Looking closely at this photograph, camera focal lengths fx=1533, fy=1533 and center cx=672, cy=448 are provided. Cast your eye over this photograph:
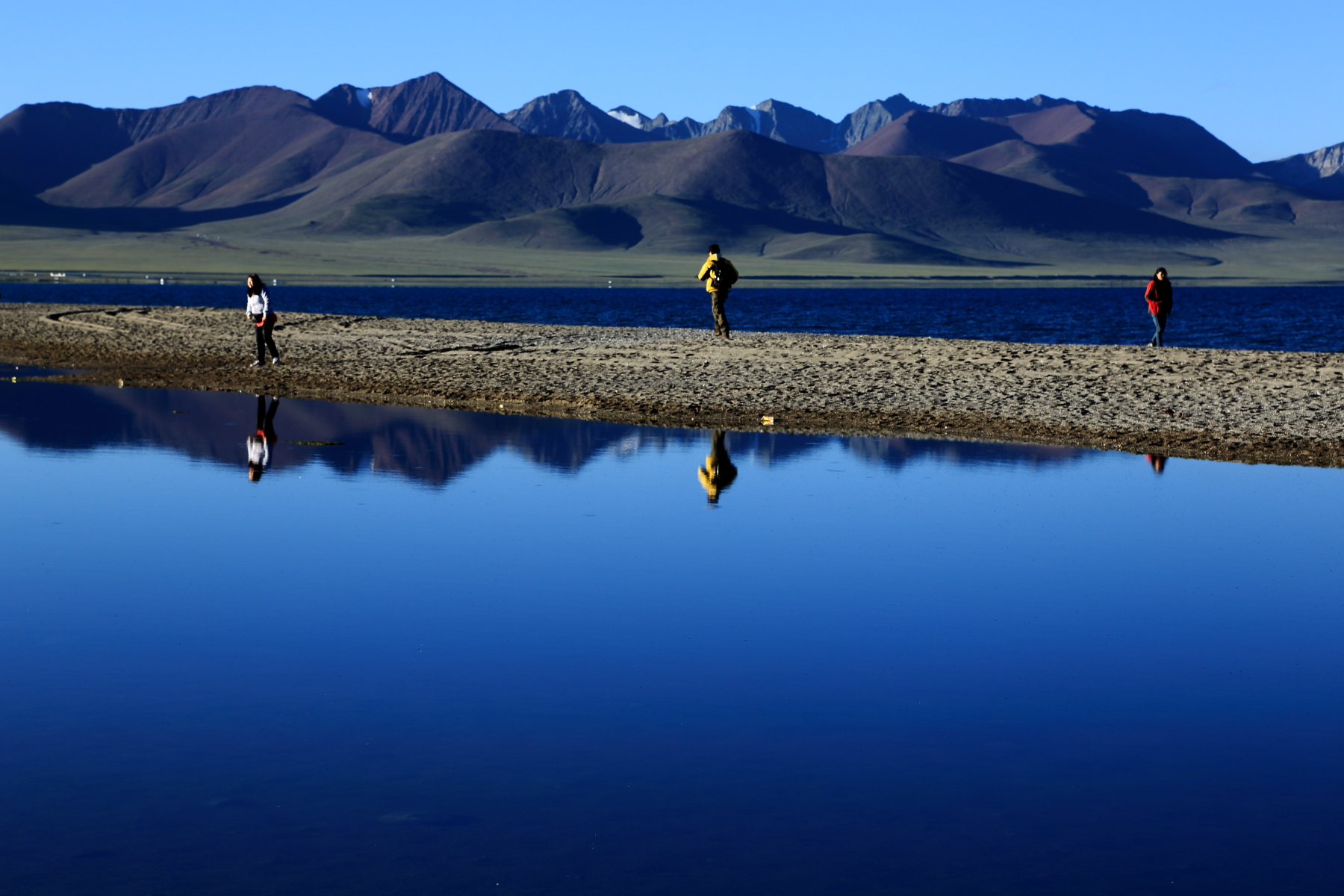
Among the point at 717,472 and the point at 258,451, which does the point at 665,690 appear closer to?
the point at 717,472

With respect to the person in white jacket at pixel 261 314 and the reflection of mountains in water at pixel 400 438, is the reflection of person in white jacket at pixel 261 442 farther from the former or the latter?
the person in white jacket at pixel 261 314

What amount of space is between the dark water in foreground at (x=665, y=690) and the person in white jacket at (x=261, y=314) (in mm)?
14075

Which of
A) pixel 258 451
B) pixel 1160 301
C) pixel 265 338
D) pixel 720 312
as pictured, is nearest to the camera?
pixel 258 451

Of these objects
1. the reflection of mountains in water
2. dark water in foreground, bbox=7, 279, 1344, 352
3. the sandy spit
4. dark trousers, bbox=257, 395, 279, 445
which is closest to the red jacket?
the sandy spit

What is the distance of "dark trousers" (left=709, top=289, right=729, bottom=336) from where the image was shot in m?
31.7

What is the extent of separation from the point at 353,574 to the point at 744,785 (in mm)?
4757

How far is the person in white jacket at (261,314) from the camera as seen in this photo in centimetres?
2845

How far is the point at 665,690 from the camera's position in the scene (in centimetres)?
786

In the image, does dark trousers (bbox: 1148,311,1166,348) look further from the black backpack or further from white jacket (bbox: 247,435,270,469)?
white jacket (bbox: 247,435,270,469)

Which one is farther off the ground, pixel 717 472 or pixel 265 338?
pixel 265 338

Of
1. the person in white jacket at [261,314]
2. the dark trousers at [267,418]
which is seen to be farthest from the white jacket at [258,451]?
the person in white jacket at [261,314]

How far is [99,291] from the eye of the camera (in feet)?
401

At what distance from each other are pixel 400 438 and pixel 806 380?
29.3 feet

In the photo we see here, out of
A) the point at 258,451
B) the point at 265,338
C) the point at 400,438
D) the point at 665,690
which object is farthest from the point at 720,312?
the point at 665,690
